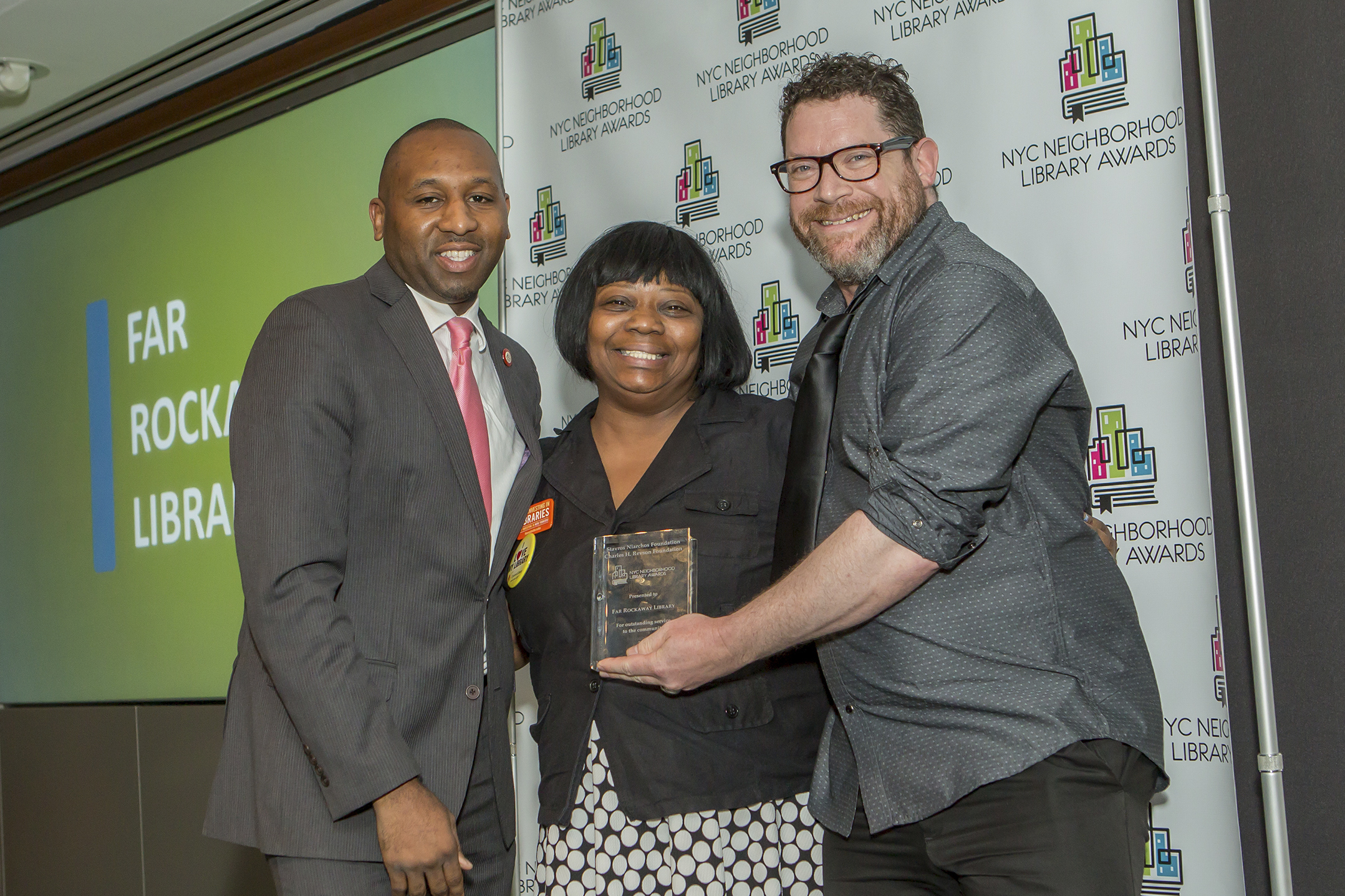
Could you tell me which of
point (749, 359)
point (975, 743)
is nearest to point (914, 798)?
point (975, 743)

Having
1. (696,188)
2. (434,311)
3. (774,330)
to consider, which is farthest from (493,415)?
(696,188)

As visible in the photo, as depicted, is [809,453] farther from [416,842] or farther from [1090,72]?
[1090,72]

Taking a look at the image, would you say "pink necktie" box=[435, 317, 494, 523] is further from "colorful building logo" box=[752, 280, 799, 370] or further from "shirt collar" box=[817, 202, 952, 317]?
"colorful building logo" box=[752, 280, 799, 370]

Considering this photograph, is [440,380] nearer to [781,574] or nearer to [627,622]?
[627,622]

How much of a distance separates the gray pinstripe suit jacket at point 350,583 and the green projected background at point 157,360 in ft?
6.71

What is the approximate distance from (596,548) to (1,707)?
15.6ft

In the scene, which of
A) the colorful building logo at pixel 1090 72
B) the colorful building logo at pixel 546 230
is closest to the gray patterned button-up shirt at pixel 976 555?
the colorful building logo at pixel 1090 72

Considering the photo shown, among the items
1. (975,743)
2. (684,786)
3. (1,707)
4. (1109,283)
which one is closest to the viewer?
(975,743)

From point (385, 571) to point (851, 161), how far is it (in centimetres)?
116

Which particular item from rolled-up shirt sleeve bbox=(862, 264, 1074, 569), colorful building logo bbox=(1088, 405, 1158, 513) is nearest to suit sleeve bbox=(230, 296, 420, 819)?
rolled-up shirt sleeve bbox=(862, 264, 1074, 569)

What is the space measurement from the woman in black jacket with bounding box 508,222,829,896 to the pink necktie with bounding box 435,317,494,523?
0.30 metres

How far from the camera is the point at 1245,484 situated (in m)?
2.26

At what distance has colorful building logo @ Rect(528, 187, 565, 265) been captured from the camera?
11.9 feet

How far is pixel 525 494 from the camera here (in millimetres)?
2326
